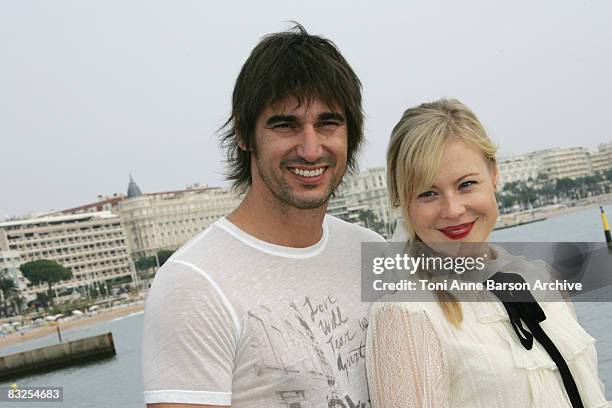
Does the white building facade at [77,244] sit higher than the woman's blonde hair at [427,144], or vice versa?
the white building facade at [77,244]

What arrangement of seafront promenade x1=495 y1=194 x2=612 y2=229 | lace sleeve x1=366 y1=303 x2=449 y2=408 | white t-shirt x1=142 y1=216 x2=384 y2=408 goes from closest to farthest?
lace sleeve x1=366 y1=303 x2=449 y2=408
white t-shirt x1=142 y1=216 x2=384 y2=408
seafront promenade x1=495 y1=194 x2=612 y2=229

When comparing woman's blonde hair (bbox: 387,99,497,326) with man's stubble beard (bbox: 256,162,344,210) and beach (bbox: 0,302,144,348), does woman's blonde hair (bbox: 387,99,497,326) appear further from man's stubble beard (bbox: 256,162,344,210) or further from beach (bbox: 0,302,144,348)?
beach (bbox: 0,302,144,348)

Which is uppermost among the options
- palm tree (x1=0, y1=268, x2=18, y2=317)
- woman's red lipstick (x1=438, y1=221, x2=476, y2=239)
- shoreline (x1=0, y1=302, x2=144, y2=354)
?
palm tree (x1=0, y1=268, x2=18, y2=317)

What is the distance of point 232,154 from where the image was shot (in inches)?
82.4

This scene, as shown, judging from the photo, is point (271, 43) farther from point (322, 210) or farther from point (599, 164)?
point (599, 164)

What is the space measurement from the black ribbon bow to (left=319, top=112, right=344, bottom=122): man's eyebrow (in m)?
0.52

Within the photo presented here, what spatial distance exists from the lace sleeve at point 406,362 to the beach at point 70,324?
41875 mm

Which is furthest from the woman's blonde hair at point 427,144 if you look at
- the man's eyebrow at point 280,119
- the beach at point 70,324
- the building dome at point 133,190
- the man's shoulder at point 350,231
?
the building dome at point 133,190

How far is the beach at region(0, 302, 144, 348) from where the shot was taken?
41.0m

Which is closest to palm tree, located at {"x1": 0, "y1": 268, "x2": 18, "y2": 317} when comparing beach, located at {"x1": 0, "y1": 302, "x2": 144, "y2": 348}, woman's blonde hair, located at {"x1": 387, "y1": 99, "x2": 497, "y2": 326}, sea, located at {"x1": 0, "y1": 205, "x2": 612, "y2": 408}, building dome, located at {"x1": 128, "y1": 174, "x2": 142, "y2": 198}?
beach, located at {"x1": 0, "y1": 302, "x2": 144, "y2": 348}

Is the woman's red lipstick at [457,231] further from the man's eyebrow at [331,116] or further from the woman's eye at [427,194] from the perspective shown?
the man's eyebrow at [331,116]

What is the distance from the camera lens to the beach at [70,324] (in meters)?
41.0

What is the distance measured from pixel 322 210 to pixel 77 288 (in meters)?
65.1

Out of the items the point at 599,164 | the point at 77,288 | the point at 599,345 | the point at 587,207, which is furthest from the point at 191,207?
the point at 599,345
